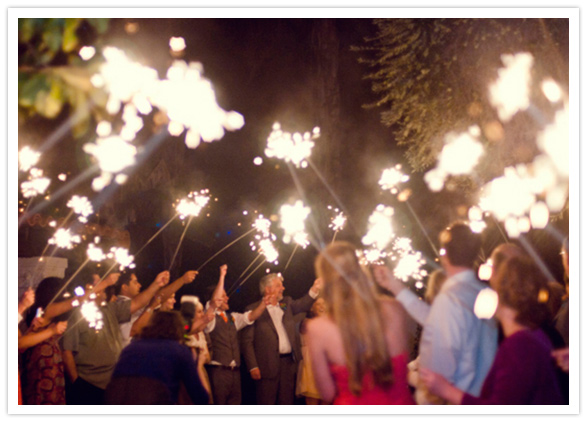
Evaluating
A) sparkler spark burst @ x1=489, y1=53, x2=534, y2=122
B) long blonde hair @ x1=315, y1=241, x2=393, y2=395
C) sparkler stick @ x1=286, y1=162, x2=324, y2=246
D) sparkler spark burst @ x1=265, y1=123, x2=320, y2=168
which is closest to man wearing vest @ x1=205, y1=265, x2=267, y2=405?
sparkler spark burst @ x1=265, y1=123, x2=320, y2=168

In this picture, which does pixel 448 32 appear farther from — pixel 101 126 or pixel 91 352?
pixel 91 352

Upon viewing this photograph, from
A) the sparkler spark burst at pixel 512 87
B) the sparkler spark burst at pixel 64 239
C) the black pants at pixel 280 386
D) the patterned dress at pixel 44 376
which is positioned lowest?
the black pants at pixel 280 386

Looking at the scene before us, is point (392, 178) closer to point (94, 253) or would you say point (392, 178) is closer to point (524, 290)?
point (94, 253)

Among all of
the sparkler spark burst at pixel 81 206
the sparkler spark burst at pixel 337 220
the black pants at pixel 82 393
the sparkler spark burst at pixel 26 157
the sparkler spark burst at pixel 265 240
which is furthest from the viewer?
the sparkler spark burst at pixel 337 220

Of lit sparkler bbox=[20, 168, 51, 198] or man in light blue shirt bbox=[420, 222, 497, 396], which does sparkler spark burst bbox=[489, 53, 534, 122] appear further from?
lit sparkler bbox=[20, 168, 51, 198]

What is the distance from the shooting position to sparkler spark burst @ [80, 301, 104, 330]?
4.46m

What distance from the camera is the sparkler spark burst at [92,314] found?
4465 mm

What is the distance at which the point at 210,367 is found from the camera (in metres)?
5.70

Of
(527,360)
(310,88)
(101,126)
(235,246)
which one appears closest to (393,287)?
(527,360)

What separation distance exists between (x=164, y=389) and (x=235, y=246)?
6887 mm

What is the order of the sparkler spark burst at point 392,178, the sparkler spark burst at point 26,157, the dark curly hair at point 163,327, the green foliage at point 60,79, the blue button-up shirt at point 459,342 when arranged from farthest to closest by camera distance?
1. the sparkler spark burst at point 392,178
2. the sparkler spark burst at point 26,157
3. the dark curly hair at point 163,327
4. the blue button-up shirt at point 459,342
5. the green foliage at point 60,79

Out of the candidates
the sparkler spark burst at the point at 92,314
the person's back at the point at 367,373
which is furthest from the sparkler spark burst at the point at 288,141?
the person's back at the point at 367,373

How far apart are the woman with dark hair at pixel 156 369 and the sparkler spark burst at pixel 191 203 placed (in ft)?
16.0

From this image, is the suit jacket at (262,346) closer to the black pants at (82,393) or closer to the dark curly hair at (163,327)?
the black pants at (82,393)
